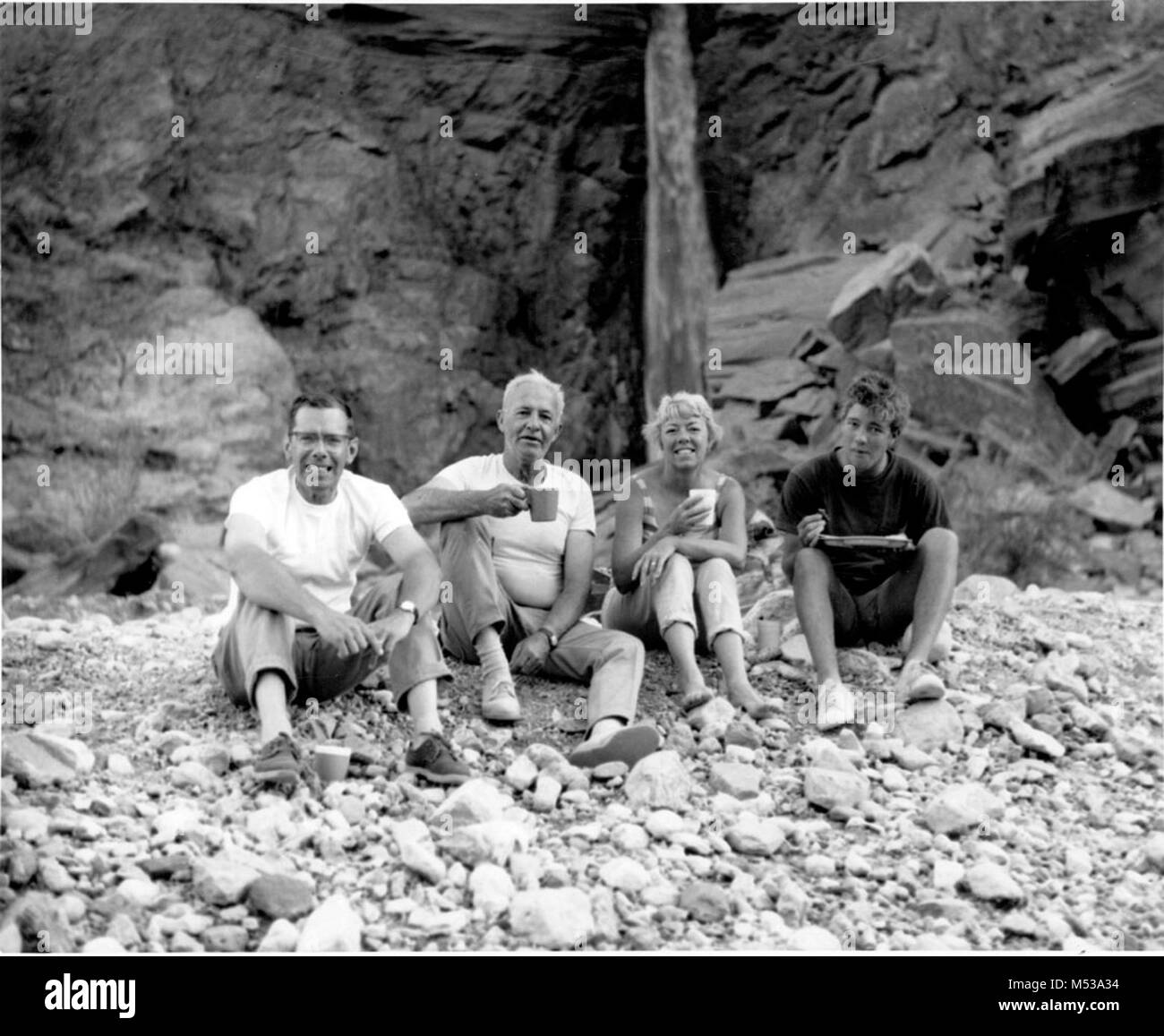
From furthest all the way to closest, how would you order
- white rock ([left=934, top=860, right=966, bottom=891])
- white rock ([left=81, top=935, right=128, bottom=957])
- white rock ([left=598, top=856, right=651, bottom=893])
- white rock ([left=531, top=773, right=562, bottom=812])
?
white rock ([left=531, top=773, right=562, bottom=812])
white rock ([left=934, top=860, right=966, bottom=891])
white rock ([left=598, top=856, right=651, bottom=893])
white rock ([left=81, top=935, right=128, bottom=957])

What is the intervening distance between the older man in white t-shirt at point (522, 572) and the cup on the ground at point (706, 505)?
396 millimetres

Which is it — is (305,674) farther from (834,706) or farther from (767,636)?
(767,636)

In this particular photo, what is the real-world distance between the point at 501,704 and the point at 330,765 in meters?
0.68

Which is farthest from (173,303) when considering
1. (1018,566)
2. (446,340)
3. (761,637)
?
(761,637)

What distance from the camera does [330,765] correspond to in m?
4.69

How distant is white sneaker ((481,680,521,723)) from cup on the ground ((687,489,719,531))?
2.97 ft

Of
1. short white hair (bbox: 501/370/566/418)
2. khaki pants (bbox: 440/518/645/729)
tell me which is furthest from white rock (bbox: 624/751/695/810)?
short white hair (bbox: 501/370/566/418)

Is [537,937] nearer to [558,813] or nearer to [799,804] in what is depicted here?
[558,813]

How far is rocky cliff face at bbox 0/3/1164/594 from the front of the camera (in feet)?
38.4

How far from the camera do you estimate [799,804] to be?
482cm

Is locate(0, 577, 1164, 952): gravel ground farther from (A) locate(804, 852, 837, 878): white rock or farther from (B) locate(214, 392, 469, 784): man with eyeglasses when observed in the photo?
(B) locate(214, 392, 469, 784): man with eyeglasses

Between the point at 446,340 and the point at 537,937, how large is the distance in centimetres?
1045

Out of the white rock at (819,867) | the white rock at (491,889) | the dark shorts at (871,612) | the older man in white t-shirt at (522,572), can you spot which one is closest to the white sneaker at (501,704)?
the older man in white t-shirt at (522,572)
